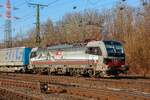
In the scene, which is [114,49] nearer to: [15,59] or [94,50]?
[94,50]

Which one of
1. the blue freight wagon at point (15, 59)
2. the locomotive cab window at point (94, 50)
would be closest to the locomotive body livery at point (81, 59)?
the locomotive cab window at point (94, 50)

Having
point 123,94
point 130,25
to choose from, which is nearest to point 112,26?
point 130,25

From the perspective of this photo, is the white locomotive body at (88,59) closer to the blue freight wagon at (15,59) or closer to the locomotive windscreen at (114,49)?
the locomotive windscreen at (114,49)

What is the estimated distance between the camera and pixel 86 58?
31.7 meters

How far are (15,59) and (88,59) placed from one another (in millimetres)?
19253

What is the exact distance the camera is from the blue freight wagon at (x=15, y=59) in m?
46.4

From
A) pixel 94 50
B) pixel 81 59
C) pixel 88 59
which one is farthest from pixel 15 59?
pixel 94 50

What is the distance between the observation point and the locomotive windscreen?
30.3 metres

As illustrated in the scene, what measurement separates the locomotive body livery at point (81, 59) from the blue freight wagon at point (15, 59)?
1.62 meters

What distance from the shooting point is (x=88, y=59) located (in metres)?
31.4

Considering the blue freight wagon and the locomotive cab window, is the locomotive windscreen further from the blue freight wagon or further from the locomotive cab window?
the blue freight wagon

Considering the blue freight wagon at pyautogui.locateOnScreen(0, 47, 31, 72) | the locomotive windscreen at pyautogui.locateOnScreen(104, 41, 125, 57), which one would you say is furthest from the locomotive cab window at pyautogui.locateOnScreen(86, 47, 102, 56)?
the blue freight wagon at pyautogui.locateOnScreen(0, 47, 31, 72)

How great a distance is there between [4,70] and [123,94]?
37.6m

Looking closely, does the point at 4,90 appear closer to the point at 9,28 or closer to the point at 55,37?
the point at 9,28
